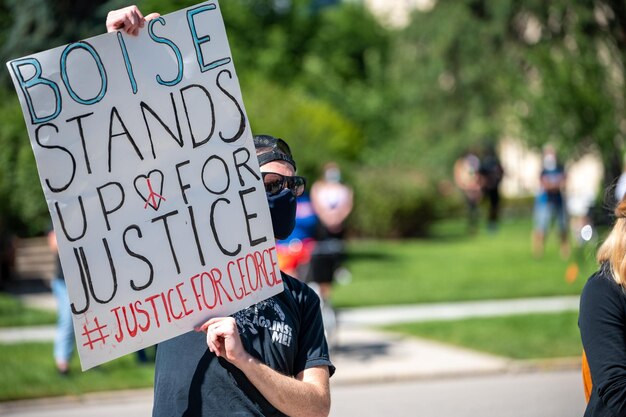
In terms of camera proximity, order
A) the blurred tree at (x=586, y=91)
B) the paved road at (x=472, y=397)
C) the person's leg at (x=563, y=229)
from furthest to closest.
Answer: the person's leg at (x=563, y=229) → the blurred tree at (x=586, y=91) → the paved road at (x=472, y=397)

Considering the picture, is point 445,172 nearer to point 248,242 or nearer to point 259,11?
point 259,11

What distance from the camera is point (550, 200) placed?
1969 cm

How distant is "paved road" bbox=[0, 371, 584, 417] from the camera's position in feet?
28.8

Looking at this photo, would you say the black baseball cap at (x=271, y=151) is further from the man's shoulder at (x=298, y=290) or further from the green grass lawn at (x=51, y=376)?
the green grass lawn at (x=51, y=376)

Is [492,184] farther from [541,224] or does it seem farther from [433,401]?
[433,401]

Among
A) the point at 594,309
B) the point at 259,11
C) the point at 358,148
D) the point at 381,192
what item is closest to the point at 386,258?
the point at 381,192

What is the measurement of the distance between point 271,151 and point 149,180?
1.32 ft

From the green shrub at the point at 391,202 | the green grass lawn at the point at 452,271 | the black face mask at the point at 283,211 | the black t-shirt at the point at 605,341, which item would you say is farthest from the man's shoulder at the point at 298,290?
the green shrub at the point at 391,202

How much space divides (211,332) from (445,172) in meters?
29.2

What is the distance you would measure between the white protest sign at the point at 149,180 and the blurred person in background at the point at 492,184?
24646 millimetres

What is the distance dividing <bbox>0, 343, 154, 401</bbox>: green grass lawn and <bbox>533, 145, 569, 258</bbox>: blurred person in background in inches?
424

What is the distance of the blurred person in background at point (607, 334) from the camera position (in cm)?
294

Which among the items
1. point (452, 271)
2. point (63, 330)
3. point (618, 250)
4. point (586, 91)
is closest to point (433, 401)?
point (63, 330)

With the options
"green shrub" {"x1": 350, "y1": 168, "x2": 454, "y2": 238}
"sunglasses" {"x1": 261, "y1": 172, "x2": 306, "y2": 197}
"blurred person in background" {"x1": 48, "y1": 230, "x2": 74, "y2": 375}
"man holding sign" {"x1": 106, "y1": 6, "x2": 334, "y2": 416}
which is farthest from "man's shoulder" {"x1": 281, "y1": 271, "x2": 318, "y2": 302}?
"green shrub" {"x1": 350, "y1": 168, "x2": 454, "y2": 238}
